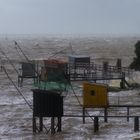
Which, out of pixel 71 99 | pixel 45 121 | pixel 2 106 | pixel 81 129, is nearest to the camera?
pixel 81 129

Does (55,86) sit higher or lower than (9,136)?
higher

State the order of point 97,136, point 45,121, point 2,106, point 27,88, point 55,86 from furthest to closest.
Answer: point 27,88, point 2,106, point 55,86, point 45,121, point 97,136

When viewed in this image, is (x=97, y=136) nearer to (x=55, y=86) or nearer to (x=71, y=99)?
(x=55, y=86)

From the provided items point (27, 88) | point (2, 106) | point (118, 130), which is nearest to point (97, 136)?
point (118, 130)

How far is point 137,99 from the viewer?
43438 millimetres

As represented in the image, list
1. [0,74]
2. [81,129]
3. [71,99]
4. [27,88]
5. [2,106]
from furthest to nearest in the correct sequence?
1. [0,74]
2. [27,88]
3. [71,99]
4. [2,106]
5. [81,129]

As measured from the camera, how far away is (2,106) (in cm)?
4094

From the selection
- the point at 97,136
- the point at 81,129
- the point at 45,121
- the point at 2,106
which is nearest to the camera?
the point at 97,136

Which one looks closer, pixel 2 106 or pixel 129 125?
pixel 129 125

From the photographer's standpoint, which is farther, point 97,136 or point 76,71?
point 76,71

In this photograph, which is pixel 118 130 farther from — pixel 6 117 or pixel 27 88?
pixel 27 88

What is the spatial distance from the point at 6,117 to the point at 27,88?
18.7 meters

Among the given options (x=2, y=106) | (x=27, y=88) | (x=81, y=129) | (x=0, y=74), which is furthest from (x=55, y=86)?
(x=0, y=74)

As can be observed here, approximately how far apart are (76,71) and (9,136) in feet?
88.2
